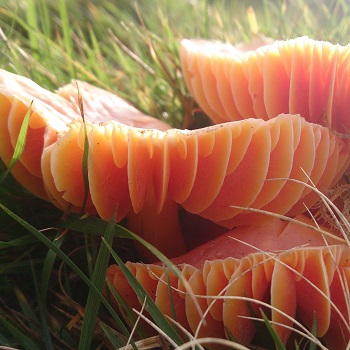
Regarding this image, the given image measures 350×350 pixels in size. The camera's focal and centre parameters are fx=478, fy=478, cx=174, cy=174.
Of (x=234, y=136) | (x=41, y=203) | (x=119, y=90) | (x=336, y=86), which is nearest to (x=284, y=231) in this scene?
(x=234, y=136)

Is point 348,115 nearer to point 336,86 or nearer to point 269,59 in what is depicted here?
point 336,86

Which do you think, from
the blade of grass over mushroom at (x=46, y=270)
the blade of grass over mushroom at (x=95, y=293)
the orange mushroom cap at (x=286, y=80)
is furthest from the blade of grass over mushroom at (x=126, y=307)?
the orange mushroom cap at (x=286, y=80)

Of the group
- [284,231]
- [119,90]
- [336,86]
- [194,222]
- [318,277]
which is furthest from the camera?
[119,90]

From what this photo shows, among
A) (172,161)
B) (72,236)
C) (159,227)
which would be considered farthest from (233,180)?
(72,236)

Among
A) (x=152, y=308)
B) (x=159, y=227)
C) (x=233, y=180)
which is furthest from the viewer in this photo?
(x=159, y=227)

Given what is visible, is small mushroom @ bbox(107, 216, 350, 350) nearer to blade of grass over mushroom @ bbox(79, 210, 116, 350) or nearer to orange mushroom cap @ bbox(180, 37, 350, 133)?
blade of grass over mushroom @ bbox(79, 210, 116, 350)

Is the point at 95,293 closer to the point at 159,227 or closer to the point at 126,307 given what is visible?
the point at 126,307
